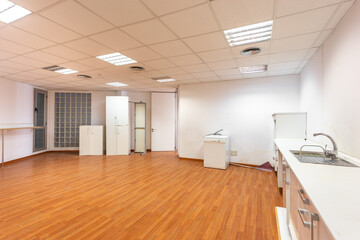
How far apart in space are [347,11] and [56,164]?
705 centimetres

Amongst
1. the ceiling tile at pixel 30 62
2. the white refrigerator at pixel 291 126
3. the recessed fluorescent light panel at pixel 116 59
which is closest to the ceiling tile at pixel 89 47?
the recessed fluorescent light panel at pixel 116 59

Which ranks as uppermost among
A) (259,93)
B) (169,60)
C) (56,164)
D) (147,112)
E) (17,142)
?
(169,60)

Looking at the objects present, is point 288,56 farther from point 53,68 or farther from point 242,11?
point 53,68

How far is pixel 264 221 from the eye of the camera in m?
2.22

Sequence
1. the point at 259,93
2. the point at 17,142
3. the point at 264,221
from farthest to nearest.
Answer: the point at 17,142
the point at 259,93
the point at 264,221

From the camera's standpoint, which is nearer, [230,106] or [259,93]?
[259,93]

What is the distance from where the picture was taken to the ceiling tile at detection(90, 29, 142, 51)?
8.06 feet

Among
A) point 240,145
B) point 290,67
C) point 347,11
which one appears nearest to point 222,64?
point 290,67

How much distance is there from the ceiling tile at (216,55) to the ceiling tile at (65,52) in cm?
229

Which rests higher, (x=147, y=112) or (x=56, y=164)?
(x=147, y=112)

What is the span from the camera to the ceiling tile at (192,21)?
1.94 meters

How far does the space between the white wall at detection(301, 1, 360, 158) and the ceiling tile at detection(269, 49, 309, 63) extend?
306 millimetres

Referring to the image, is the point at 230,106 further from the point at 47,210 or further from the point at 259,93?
the point at 47,210

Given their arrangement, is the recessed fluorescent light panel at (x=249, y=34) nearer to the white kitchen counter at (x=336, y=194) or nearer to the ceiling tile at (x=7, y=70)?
the white kitchen counter at (x=336, y=194)
